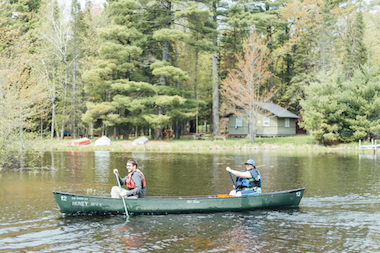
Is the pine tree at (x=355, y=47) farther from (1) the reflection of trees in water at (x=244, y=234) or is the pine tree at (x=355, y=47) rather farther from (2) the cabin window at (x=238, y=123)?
(1) the reflection of trees in water at (x=244, y=234)

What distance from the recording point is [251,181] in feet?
36.3

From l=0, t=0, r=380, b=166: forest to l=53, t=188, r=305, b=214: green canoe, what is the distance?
2532 cm

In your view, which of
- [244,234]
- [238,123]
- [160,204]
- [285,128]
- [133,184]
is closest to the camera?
[244,234]

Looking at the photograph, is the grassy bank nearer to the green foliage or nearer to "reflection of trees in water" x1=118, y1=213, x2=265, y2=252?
the green foliage

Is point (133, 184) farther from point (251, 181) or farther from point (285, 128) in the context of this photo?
point (285, 128)

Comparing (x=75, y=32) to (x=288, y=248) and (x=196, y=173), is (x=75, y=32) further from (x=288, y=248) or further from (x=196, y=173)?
(x=288, y=248)

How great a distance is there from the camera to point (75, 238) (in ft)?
27.0

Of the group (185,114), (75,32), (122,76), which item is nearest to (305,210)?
(185,114)

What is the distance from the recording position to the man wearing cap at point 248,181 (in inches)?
426

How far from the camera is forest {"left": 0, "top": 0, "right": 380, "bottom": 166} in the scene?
35031 millimetres

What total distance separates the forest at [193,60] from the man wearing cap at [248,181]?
24952 millimetres

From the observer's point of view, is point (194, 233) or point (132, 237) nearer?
point (132, 237)

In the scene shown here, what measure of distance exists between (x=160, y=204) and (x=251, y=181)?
3021 millimetres

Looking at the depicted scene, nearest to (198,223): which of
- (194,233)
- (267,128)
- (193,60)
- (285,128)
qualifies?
(194,233)
